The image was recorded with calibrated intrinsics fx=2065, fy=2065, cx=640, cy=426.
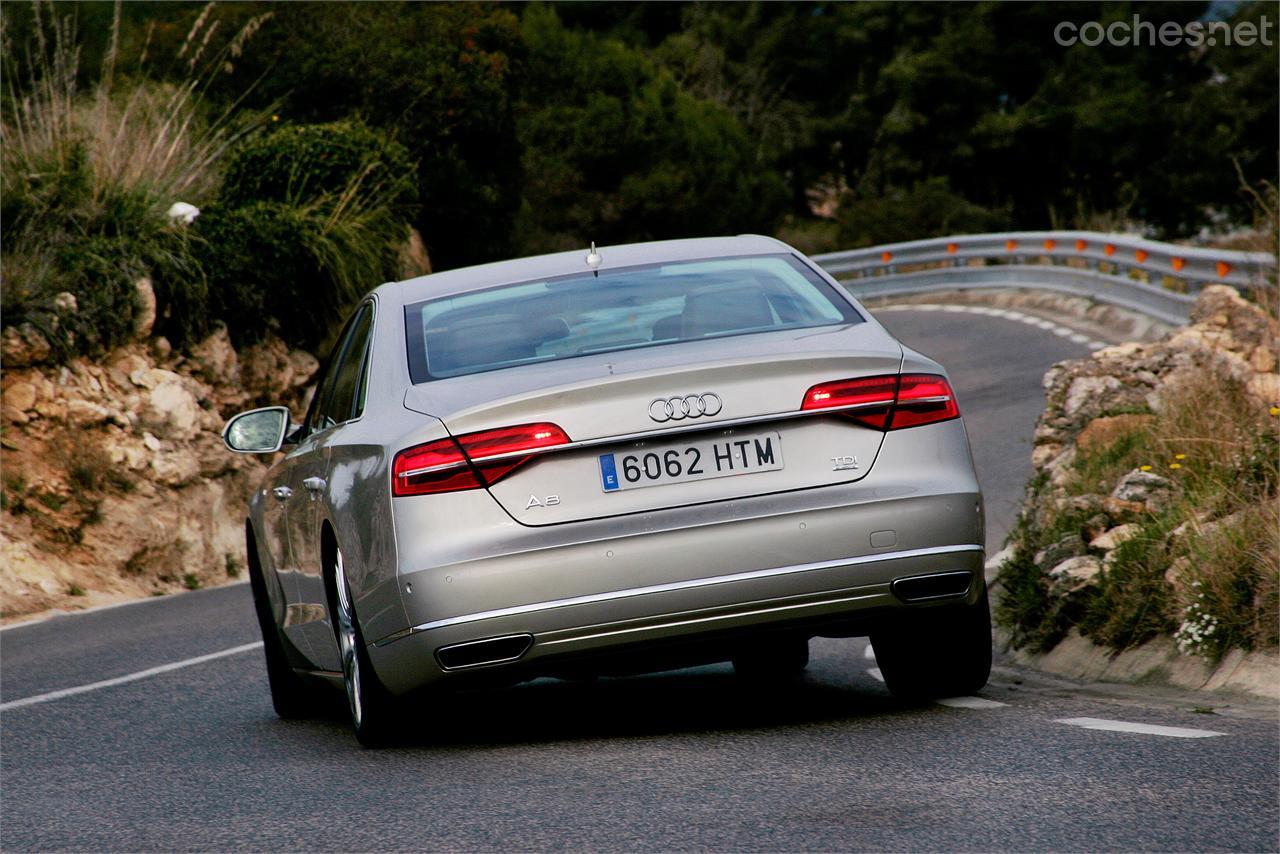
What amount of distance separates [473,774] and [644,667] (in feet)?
2.34

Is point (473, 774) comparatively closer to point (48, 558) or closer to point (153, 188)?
point (48, 558)

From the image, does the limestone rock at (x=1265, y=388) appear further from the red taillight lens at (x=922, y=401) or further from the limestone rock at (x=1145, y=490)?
the red taillight lens at (x=922, y=401)

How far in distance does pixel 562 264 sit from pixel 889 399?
5.35 ft

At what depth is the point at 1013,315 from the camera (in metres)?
30.0

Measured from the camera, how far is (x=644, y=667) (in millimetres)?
6703

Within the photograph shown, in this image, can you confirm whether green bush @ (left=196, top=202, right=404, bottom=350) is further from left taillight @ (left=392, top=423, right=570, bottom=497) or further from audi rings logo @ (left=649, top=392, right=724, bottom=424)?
audi rings logo @ (left=649, top=392, right=724, bottom=424)

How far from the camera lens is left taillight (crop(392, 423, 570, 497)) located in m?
6.20

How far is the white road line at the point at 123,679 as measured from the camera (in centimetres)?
949

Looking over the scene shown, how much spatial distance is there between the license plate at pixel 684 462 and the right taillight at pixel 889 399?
221 mm

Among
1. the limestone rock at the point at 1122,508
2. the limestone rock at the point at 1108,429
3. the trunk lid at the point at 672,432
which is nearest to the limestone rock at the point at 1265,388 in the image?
the limestone rock at the point at 1108,429

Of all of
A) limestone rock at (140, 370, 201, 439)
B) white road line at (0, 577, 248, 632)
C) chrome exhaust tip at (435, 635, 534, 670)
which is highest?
chrome exhaust tip at (435, 635, 534, 670)

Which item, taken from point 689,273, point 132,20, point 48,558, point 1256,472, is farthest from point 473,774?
point 132,20

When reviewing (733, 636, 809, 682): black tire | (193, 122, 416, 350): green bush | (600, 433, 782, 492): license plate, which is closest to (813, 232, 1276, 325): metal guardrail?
(733, 636, 809, 682): black tire

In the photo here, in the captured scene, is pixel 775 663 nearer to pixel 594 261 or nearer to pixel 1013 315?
pixel 594 261
